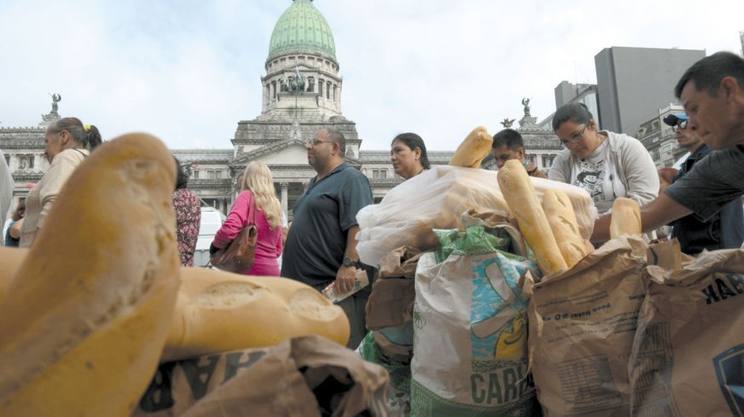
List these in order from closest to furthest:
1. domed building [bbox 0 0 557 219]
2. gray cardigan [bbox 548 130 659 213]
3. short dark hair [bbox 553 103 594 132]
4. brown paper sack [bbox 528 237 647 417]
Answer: brown paper sack [bbox 528 237 647 417]
gray cardigan [bbox 548 130 659 213]
short dark hair [bbox 553 103 594 132]
domed building [bbox 0 0 557 219]

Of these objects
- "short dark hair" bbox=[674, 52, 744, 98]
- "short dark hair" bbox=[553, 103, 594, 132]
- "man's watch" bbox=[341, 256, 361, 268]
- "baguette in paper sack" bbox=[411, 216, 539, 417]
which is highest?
"short dark hair" bbox=[553, 103, 594, 132]

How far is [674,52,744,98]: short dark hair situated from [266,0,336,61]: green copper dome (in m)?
46.7

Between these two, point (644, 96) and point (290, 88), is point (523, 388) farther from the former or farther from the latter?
point (290, 88)

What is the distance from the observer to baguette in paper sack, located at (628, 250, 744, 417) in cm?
138

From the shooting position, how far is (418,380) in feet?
5.92

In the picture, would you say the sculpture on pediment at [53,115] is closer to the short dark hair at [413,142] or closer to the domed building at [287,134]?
the domed building at [287,134]

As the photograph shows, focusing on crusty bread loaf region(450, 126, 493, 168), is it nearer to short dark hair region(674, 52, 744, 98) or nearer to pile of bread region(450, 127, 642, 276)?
pile of bread region(450, 127, 642, 276)

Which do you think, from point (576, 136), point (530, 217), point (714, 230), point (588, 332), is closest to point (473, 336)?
point (588, 332)

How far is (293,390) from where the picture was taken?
2.50 feet

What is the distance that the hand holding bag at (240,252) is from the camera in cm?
376

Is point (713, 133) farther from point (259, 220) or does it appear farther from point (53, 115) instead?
point (53, 115)

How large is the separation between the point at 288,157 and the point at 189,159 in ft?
29.9

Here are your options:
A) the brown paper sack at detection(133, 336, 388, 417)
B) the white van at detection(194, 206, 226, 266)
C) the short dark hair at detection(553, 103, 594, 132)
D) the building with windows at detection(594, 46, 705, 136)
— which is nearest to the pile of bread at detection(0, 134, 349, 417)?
the brown paper sack at detection(133, 336, 388, 417)

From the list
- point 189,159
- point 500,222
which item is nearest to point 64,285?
point 500,222
